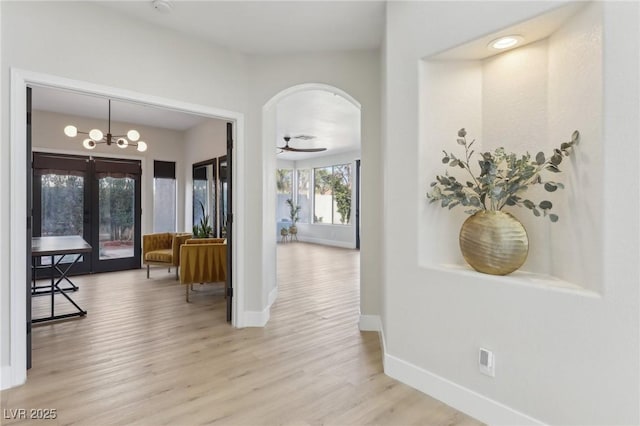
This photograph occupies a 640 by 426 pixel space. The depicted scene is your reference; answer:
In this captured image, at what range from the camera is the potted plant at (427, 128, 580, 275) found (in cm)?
193

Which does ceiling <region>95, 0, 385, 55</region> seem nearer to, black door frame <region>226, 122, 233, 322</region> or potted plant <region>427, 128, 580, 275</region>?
black door frame <region>226, 122, 233, 322</region>

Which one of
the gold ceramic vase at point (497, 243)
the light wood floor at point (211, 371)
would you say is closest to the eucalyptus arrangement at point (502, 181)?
the gold ceramic vase at point (497, 243)

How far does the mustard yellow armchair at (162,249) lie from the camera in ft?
18.7

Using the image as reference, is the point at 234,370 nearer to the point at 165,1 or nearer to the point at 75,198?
the point at 165,1

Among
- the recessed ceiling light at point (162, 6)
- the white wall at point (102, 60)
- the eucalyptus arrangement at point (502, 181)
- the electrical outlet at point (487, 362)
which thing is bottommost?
the electrical outlet at point (487, 362)

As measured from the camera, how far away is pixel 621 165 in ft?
5.13

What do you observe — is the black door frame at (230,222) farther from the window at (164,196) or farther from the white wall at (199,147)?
the window at (164,196)

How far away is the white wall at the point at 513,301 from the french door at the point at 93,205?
6.13m

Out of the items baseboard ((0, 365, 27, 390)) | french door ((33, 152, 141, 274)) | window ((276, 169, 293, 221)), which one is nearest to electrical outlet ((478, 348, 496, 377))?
baseboard ((0, 365, 27, 390))

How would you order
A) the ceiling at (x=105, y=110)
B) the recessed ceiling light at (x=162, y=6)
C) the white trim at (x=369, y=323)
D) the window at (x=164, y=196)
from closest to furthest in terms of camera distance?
the recessed ceiling light at (x=162, y=6)
the white trim at (x=369, y=323)
the ceiling at (x=105, y=110)
the window at (x=164, y=196)

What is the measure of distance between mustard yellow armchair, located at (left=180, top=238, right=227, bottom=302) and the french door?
2.91 meters

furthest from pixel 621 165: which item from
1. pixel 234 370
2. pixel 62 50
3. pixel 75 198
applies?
pixel 75 198

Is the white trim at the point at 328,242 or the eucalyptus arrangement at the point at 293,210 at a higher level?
the eucalyptus arrangement at the point at 293,210

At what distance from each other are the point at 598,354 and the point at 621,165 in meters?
0.90
